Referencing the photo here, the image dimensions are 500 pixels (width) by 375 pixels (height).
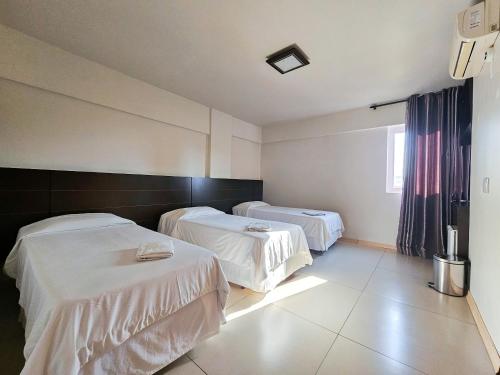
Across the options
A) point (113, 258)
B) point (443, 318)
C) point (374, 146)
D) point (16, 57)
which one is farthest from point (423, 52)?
point (16, 57)

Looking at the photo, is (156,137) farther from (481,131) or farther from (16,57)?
(481,131)

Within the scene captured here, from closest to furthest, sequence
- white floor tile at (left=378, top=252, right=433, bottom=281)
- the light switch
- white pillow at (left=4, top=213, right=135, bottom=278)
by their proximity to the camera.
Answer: the light switch, white pillow at (left=4, top=213, right=135, bottom=278), white floor tile at (left=378, top=252, right=433, bottom=281)

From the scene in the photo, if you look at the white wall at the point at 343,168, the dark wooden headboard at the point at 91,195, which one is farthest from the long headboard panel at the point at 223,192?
the white wall at the point at 343,168

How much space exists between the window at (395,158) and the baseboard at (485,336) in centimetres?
194

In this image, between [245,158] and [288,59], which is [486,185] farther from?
[245,158]

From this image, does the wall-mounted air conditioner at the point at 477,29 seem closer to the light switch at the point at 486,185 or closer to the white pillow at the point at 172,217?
the light switch at the point at 486,185

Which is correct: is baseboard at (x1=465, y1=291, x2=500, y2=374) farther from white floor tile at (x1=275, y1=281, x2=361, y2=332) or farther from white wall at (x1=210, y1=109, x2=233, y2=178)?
white wall at (x1=210, y1=109, x2=233, y2=178)

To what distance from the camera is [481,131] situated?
1745 mm

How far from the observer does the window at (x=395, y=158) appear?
346 cm

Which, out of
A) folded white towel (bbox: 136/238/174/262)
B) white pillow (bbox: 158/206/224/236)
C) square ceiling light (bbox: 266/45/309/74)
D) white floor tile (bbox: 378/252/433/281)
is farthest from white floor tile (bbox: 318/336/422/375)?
square ceiling light (bbox: 266/45/309/74)

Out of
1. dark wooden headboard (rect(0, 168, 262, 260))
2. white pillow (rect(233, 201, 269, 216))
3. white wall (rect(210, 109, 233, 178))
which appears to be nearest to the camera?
dark wooden headboard (rect(0, 168, 262, 260))

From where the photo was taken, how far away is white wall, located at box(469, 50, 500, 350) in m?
1.35

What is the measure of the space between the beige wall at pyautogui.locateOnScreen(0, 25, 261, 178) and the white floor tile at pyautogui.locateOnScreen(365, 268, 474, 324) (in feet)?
10.2

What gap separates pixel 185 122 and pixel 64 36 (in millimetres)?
1618
